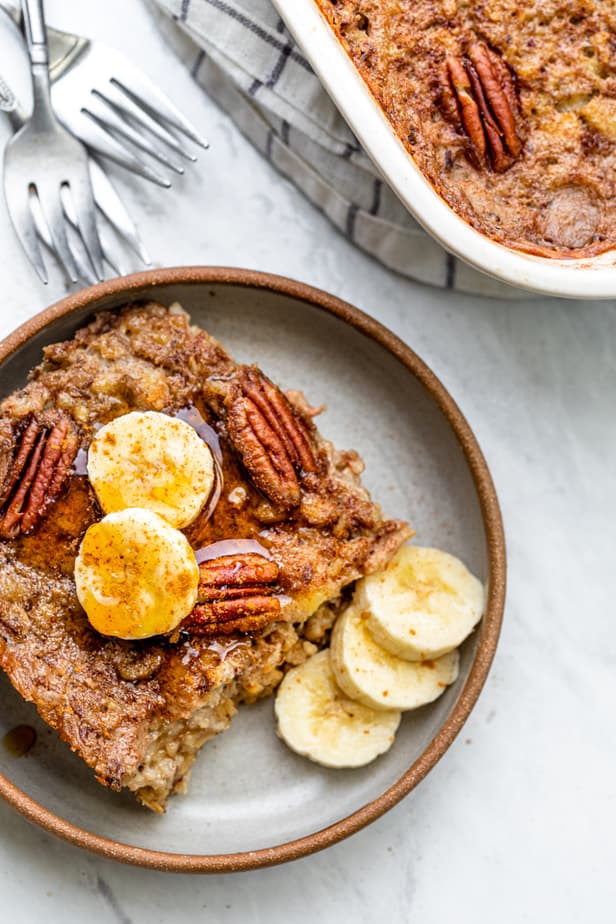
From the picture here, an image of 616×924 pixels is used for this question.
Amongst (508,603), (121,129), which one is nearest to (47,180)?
(121,129)

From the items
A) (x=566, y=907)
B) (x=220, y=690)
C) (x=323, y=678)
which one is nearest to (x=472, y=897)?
(x=566, y=907)

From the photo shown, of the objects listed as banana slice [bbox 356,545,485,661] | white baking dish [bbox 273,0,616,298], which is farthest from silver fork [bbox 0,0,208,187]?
banana slice [bbox 356,545,485,661]

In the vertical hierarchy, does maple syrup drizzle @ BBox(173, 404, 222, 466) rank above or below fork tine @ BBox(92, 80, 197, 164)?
below

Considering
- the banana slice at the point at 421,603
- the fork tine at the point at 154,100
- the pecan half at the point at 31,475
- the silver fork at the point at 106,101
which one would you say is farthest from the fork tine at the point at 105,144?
the banana slice at the point at 421,603

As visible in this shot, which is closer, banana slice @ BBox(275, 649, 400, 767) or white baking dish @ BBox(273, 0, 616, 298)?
white baking dish @ BBox(273, 0, 616, 298)

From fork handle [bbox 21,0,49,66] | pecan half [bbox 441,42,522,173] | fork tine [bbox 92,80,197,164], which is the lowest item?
pecan half [bbox 441,42,522,173]

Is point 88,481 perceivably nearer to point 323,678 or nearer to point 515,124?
point 323,678

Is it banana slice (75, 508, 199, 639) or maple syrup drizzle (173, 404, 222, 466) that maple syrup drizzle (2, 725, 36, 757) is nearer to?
banana slice (75, 508, 199, 639)
